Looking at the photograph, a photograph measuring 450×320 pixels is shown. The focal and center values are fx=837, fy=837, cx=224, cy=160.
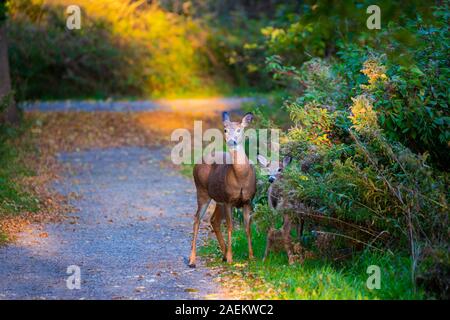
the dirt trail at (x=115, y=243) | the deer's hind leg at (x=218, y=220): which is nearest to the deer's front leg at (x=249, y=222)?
the deer's hind leg at (x=218, y=220)

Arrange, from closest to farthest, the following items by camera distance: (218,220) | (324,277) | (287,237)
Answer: (324,277) → (287,237) → (218,220)

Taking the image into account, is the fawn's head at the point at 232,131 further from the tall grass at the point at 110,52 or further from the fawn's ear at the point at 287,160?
the tall grass at the point at 110,52

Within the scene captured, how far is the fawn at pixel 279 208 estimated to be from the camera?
30.0 ft

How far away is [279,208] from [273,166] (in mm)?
1437

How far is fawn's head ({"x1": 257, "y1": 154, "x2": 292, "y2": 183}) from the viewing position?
33.5 ft

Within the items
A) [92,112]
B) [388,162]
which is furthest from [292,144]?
[92,112]

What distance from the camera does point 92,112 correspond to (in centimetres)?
2306

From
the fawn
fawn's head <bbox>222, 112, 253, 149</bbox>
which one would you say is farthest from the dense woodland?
fawn's head <bbox>222, 112, 253, 149</bbox>

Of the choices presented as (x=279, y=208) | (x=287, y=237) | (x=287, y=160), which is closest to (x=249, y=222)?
(x=287, y=237)

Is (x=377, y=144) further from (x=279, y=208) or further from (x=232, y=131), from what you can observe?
(x=232, y=131)

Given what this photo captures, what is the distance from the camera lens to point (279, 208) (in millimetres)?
9023

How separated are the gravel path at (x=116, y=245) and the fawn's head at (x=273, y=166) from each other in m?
1.47

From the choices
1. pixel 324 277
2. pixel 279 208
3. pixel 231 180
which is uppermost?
pixel 231 180

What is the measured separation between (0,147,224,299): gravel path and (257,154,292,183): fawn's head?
1.47m
